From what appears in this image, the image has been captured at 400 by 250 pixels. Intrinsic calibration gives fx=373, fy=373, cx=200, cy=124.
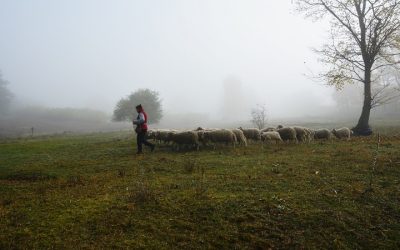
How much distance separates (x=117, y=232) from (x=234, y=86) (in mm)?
145599

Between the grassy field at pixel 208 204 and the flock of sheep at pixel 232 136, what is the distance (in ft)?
14.5

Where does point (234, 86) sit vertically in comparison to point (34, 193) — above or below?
above

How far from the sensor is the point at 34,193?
12.9 meters

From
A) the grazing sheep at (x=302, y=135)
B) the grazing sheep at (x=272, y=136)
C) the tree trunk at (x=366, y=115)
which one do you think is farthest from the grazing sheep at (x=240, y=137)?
the tree trunk at (x=366, y=115)

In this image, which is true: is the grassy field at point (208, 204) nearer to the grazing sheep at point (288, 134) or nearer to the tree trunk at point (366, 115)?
the grazing sheep at point (288, 134)

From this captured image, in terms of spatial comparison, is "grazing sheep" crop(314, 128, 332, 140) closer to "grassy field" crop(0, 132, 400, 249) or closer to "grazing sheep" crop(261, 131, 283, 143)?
"grazing sheep" crop(261, 131, 283, 143)

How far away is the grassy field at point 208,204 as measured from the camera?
30.7 ft

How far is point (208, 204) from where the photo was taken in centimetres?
1105

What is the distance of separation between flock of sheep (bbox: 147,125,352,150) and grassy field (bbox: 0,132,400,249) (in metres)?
4.42

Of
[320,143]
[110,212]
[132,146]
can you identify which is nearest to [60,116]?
[132,146]

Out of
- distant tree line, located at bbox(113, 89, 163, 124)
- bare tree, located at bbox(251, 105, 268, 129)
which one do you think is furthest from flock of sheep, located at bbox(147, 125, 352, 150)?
distant tree line, located at bbox(113, 89, 163, 124)

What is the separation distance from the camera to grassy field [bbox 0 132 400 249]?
9344mm

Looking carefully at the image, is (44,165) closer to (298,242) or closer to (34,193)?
(34,193)

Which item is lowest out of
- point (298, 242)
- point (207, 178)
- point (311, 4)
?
point (298, 242)
